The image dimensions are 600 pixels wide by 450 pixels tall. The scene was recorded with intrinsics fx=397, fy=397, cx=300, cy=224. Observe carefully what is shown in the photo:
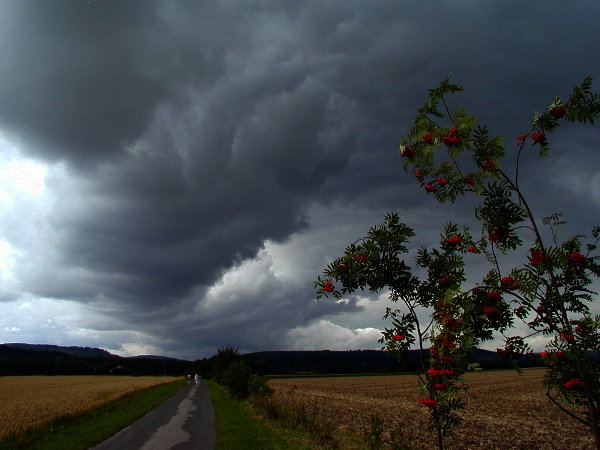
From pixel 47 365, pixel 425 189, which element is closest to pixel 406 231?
pixel 425 189

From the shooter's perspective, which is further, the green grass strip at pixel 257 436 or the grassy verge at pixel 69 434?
the grassy verge at pixel 69 434

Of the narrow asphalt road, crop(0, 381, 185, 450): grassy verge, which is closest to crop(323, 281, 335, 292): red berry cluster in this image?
the narrow asphalt road

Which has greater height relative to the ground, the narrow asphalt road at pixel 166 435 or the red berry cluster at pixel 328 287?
the red berry cluster at pixel 328 287

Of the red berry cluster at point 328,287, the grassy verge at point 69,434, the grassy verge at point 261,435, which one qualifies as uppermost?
the red berry cluster at point 328,287

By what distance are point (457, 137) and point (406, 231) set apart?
8.76 ft

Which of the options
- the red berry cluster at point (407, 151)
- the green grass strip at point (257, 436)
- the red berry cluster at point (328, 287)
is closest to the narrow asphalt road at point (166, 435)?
the green grass strip at point (257, 436)

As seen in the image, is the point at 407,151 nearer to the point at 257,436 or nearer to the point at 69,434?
the point at 257,436

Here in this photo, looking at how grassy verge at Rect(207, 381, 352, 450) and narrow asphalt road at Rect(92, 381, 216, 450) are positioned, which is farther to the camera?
narrow asphalt road at Rect(92, 381, 216, 450)

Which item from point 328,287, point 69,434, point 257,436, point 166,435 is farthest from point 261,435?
point 328,287

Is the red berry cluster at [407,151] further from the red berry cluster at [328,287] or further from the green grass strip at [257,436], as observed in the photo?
the green grass strip at [257,436]

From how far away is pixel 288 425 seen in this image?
16.8 metres

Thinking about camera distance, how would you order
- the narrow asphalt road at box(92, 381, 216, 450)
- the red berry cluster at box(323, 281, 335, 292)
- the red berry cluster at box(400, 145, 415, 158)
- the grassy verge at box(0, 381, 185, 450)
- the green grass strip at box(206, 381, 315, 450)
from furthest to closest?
the grassy verge at box(0, 381, 185, 450) → the narrow asphalt road at box(92, 381, 216, 450) → the green grass strip at box(206, 381, 315, 450) → the red berry cluster at box(323, 281, 335, 292) → the red berry cluster at box(400, 145, 415, 158)

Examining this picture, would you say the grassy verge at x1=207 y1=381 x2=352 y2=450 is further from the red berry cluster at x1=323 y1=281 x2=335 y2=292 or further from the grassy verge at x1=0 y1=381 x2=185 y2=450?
the red berry cluster at x1=323 y1=281 x2=335 y2=292

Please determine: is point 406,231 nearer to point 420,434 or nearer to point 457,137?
point 457,137
